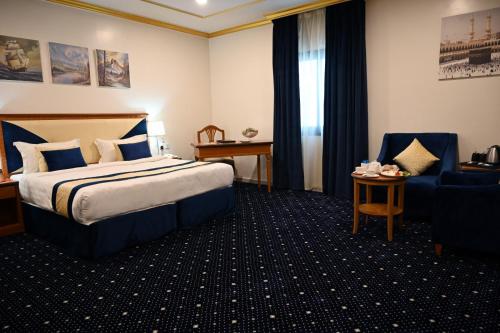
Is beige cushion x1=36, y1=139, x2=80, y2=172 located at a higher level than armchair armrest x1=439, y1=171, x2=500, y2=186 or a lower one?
higher

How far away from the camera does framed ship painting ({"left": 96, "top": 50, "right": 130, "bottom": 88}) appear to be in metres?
4.90

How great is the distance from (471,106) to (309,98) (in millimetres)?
2184

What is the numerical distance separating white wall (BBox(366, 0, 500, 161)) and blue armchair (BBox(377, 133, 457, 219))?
0.50ft

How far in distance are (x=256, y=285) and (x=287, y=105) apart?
3.56 meters

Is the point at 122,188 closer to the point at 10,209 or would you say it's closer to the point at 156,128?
the point at 10,209

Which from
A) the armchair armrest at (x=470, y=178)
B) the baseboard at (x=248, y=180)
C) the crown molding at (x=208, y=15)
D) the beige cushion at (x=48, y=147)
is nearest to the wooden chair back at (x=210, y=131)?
the baseboard at (x=248, y=180)

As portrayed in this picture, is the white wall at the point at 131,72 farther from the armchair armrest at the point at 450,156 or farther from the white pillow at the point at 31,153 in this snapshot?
the armchair armrest at the point at 450,156

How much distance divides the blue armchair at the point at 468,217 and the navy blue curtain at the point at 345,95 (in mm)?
2105

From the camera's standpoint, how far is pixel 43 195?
10.9 feet

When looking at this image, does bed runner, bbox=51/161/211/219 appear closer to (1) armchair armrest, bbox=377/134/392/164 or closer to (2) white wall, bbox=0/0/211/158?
(2) white wall, bbox=0/0/211/158

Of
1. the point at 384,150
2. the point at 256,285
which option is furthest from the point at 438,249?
the point at 384,150

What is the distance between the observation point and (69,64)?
15.0 feet

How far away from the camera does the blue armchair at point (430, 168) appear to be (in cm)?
366

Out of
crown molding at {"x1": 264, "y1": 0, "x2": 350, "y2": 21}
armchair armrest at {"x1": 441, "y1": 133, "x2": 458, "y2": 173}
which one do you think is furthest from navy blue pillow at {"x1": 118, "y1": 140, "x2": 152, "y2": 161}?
armchair armrest at {"x1": 441, "y1": 133, "x2": 458, "y2": 173}
